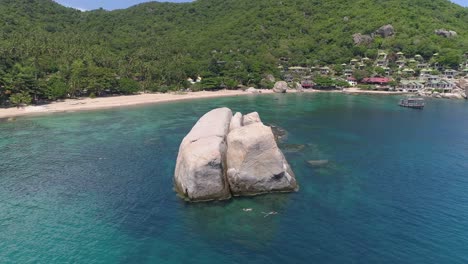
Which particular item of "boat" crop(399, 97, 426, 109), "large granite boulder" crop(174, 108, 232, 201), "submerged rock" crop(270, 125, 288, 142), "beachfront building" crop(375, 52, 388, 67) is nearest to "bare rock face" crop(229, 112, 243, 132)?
"large granite boulder" crop(174, 108, 232, 201)

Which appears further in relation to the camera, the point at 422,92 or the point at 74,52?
the point at 422,92

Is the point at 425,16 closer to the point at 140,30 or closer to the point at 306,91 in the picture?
the point at 306,91

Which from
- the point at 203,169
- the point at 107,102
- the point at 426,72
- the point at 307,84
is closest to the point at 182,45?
the point at 307,84

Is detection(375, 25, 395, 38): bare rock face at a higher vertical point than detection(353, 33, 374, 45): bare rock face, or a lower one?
higher

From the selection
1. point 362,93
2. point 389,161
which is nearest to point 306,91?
point 362,93

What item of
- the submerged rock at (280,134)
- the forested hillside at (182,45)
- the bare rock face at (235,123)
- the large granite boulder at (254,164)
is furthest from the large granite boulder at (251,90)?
the large granite boulder at (254,164)

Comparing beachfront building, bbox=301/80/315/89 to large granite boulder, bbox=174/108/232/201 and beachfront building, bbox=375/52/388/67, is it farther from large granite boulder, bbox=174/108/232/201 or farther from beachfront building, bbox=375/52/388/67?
large granite boulder, bbox=174/108/232/201

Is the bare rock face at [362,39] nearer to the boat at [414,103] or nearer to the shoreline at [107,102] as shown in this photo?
the shoreline at [107,102]
